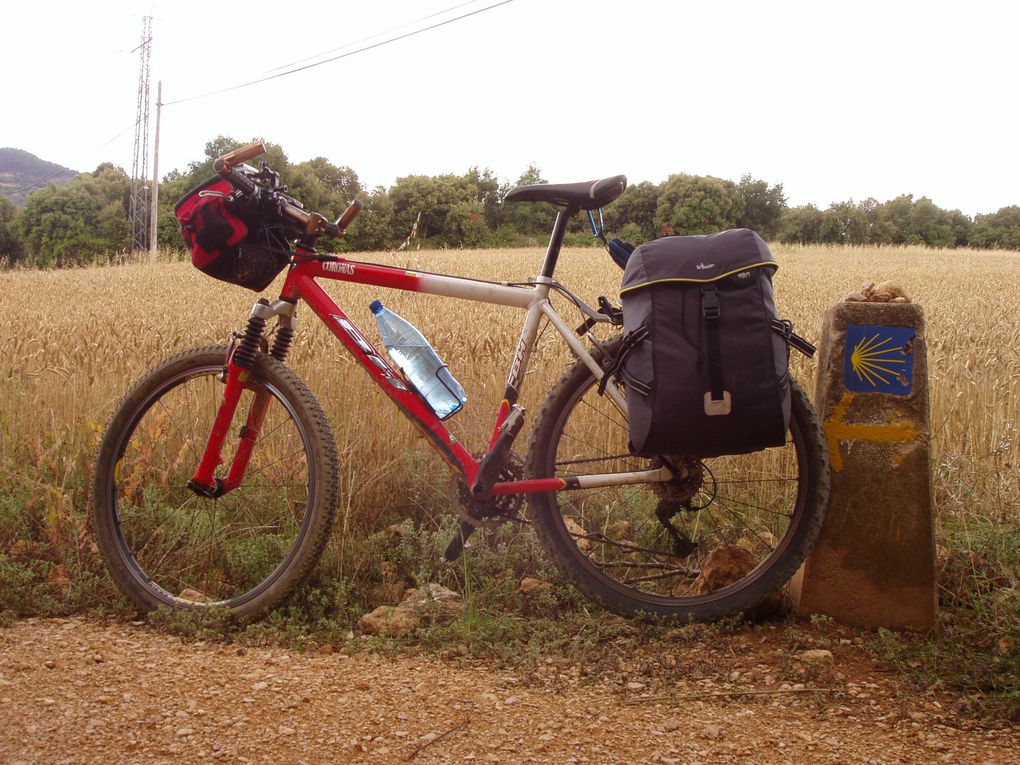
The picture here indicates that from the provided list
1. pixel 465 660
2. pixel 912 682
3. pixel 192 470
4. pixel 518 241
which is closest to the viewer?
pixel 912 682

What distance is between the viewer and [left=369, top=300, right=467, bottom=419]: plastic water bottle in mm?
3266

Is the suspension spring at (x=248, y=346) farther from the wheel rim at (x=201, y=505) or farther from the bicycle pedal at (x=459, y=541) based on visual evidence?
the bicycle pedal at (x=459, y=541)

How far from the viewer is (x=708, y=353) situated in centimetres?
278

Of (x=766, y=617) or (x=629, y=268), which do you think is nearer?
(x=629, y=268)

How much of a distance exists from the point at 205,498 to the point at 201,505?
0.87 ft

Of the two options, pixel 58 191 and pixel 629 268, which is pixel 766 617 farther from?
pixel 58 191

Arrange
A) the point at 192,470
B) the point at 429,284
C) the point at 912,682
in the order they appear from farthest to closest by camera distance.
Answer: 1. the point at 192,470
2. the point at 429,284
3. the point at 912,682

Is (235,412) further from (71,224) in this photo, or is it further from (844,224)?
(71,224)

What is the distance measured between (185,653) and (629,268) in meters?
2.09

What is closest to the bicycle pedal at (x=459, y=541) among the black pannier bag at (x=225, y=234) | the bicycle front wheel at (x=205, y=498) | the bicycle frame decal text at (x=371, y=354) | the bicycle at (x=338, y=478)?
the bicycle at (x=338, y=478)

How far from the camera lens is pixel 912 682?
2.76m

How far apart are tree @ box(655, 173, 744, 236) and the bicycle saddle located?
4019 centimetres

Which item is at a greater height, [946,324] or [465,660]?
[946,324]

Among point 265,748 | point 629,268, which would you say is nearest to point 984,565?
point 629,268
